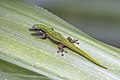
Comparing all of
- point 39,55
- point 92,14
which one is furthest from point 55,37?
point 92,14

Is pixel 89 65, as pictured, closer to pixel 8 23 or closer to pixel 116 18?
pixel 8 23

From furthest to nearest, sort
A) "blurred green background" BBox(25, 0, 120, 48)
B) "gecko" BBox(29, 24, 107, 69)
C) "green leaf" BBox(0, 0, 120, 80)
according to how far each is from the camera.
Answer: "blurred green background" BBox(25, 0, 120, 48) < "gecko" BBox(29, 24, 107, 69) < "green leaf" BBox(0, 0, 120, 80)

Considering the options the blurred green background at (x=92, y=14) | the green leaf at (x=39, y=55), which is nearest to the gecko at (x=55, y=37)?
the green leaf at (x=39, y=55)

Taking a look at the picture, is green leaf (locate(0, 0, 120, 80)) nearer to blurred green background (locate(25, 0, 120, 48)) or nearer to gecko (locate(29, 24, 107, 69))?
gecko (locate(29, 24, 107, 69))

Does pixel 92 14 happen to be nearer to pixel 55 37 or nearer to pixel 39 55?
pixel 55 37

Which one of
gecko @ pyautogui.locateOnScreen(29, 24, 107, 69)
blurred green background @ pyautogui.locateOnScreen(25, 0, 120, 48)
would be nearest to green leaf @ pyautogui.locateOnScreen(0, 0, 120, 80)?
gecko @ pyautogui.locateOnScreen(29, 24, 107, 69)
